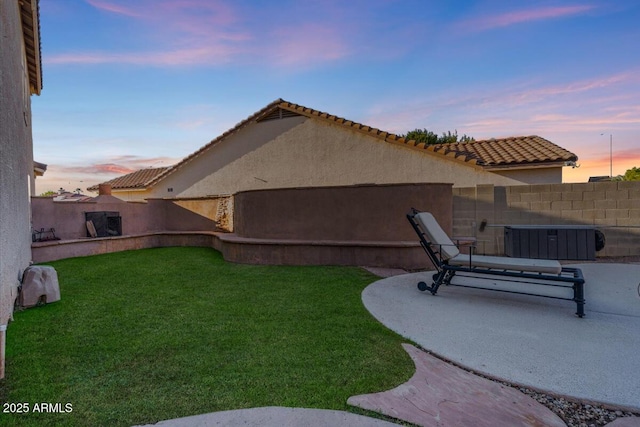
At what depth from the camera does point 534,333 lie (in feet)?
13.2

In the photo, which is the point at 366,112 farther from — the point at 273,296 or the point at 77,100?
the point at 273,296

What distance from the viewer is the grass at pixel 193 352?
2.56 m

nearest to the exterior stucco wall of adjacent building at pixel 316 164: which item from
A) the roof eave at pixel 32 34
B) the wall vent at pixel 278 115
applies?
the wall vent at pixel 278 115

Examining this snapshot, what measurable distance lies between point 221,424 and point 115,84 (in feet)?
46.2

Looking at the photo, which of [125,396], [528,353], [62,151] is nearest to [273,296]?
[125,396]

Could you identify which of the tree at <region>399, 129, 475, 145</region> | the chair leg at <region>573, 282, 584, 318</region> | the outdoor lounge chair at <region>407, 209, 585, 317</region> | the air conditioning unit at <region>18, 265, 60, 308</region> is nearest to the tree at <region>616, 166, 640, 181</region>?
the tree at <region>399, 129, 475, 145</region>

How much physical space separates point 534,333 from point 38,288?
7478mm

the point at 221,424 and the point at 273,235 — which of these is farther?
the point at 273,235

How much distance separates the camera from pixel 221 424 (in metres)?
2.26

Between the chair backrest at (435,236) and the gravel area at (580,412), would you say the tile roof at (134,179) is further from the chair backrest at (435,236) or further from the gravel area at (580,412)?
the gravel area at (580,412)

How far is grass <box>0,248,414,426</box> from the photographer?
2.56 m

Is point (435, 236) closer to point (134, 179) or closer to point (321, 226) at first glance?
point (321, 226)

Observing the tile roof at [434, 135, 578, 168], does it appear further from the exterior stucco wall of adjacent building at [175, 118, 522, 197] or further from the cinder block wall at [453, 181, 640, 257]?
the cinder block wall at [453, 181, 640, 257]

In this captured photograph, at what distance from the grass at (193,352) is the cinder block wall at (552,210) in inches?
199
